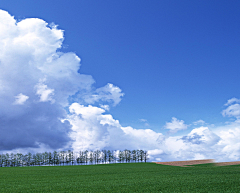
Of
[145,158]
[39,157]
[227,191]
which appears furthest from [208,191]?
[39,157]

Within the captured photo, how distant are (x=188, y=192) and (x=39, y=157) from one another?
425 ft

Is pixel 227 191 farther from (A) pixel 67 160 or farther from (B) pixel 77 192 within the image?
(A) pixel 67 160

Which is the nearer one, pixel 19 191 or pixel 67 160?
pixel 19 191

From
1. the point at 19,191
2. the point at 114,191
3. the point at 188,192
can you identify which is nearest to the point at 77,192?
the point at 114,191

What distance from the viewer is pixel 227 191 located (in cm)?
1483

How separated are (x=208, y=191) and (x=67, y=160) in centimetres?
12073

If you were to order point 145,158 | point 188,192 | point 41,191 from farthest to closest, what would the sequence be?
point 145,158, point 41,191, point 188,192

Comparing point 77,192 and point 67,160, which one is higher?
point 77,192

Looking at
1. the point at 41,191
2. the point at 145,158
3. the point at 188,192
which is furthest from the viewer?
the point at 145,158

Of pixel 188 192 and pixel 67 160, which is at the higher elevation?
pixel 188 192

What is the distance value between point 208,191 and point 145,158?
11164 cm

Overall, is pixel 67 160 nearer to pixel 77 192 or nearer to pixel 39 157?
pixel 39 157

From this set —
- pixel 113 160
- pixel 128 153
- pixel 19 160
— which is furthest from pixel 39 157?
pixel 128 153

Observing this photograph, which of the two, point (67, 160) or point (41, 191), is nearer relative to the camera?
point (41, 191)
